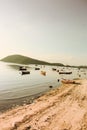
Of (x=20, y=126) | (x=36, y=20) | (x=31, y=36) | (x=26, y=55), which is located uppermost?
(x=36, y=20)

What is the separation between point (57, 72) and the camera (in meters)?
13.7

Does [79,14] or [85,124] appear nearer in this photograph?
[85,124]

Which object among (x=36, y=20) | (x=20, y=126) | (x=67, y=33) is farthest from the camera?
(x=67, y=33)

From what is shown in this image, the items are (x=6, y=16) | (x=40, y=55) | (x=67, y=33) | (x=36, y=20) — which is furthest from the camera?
(x=67, y=33)

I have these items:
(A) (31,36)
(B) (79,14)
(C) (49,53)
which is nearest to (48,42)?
(C) (49,53)

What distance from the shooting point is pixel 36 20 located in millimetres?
5742

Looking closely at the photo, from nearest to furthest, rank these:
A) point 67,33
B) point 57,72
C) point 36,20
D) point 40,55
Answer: point 36,20
point 40,55
point 67,33
point 57,72

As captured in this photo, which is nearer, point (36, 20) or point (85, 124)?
point (85, 124)

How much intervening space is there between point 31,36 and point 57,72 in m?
8.09

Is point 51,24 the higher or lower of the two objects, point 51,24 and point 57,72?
the higher

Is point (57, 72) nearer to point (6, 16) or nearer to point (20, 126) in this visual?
point (6, 16)

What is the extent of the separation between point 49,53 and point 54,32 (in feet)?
1.83

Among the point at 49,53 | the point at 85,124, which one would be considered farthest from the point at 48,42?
the point at 85,124

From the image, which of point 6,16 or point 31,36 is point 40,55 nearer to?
point 31,36
